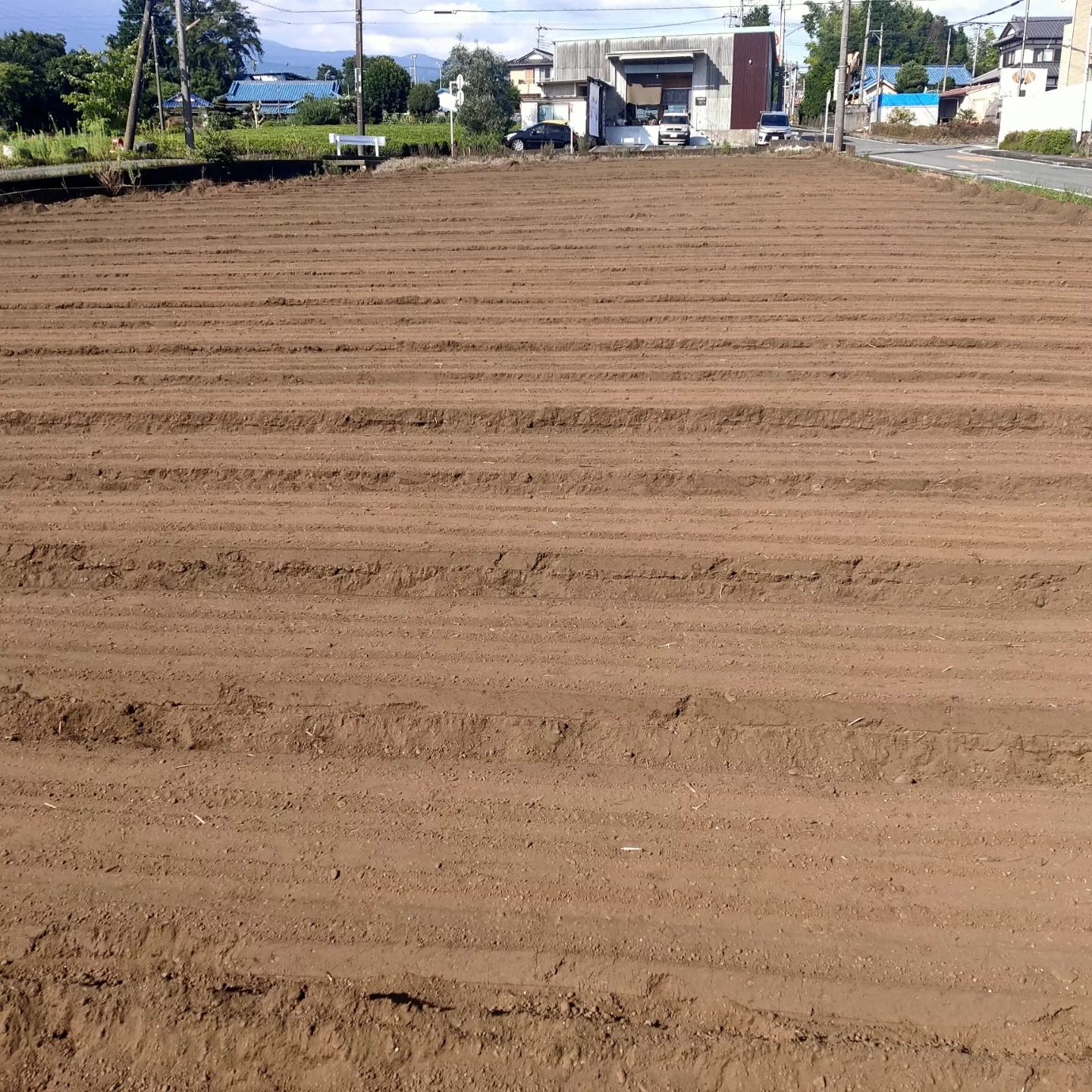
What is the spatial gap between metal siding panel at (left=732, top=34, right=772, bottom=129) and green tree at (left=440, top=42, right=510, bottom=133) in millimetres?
15707

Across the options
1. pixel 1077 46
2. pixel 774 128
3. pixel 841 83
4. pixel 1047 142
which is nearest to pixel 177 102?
pixel 774 128

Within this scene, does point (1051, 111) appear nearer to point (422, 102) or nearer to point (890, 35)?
point (422, 102)

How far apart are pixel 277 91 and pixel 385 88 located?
3052cm

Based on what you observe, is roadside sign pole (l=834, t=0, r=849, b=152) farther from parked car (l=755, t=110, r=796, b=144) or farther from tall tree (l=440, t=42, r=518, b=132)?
tall tree (l=440, t=42, r=518, b=132)

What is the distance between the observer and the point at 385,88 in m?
69.4

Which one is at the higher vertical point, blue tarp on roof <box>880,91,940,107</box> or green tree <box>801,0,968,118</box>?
green tree <box>801,0,968,118</box>

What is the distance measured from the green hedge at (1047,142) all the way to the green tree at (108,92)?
112 feet

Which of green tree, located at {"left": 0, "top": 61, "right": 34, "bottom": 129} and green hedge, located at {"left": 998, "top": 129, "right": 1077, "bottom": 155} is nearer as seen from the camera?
green hedge, located at {"left": 998, "top": 129, "right": 1077, "bottom": 155}

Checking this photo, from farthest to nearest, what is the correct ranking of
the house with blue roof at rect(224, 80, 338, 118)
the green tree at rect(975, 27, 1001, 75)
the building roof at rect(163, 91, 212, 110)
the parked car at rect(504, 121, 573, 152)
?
the green tree at rect(975, 27, 1001, 75) → the house with blue roof at rect(224, 80, 338, 118) → the building roof at rect(163, 91, 212, 110) → the parked car at rect(504, 121, 573, 152)

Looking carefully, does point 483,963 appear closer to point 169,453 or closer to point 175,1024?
point 175,1024

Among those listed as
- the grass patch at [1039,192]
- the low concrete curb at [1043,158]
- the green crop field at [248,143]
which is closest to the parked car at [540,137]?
the green crop field at [248,143]

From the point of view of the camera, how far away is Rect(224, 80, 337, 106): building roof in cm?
9081

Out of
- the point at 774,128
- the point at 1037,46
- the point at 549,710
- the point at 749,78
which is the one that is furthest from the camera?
the point at 1037,46

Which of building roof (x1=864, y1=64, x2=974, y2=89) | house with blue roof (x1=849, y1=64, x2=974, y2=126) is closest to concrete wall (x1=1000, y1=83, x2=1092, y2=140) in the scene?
house with blue roof (x1=849, y1=64, x2=974, y2=126)
